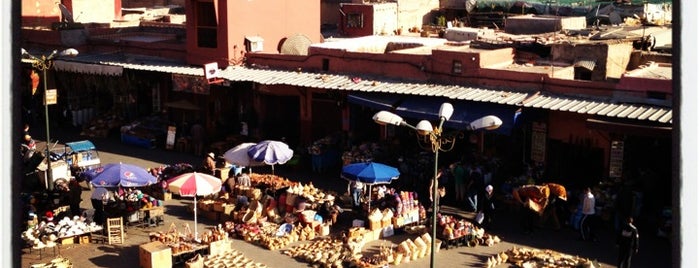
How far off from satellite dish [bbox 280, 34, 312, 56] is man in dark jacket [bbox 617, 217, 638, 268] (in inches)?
593

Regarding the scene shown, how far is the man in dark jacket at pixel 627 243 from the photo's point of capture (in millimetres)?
13844

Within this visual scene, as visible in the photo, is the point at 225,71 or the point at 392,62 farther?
the point at 225,71

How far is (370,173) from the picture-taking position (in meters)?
17.3

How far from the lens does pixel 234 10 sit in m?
25.1

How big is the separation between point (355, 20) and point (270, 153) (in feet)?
61.8

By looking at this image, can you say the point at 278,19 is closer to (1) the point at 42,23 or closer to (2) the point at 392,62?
(2) the point at 392,62

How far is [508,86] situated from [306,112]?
22.0ft

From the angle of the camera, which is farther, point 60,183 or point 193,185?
point 60,183

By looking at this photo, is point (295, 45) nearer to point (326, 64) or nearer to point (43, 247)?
point (326, 64)

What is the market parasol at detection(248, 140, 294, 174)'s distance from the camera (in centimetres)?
1858

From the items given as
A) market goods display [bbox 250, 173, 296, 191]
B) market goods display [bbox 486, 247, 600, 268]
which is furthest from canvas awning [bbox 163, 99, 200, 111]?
market goods display [bbox 486, 247, 600, 268]

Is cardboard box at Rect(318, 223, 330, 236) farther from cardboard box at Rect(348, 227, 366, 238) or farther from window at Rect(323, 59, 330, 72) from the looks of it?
window at Rect(323, 59, 330, 72)

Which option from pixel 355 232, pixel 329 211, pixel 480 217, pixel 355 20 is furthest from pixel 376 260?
pixel 355 20

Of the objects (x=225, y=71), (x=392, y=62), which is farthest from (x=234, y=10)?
(x=392, y=62)
